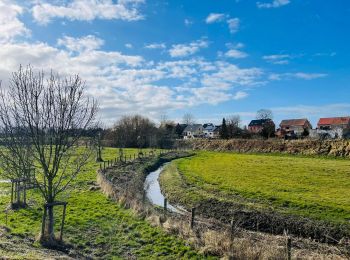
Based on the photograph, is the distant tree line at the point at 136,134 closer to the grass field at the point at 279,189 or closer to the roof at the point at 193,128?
the roof at the point at 193,128

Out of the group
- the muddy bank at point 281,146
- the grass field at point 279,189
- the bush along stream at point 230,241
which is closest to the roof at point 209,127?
the muddy bank at point 281,146

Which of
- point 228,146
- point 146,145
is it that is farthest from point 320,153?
point 146,145

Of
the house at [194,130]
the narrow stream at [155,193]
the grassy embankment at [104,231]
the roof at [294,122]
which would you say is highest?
the roof at [294,122]

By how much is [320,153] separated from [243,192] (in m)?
44.1

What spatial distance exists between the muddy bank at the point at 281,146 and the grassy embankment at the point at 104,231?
53172 mm

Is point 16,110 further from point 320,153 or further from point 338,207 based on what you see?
point 320,153

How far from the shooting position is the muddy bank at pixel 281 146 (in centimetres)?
6762

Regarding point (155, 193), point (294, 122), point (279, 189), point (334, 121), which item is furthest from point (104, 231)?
point (294, 122)

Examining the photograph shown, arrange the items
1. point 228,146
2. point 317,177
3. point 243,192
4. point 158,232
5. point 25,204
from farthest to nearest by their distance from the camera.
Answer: point 228,146 < point 317,177 < point 243,192 < point 25,204 < point 158,232

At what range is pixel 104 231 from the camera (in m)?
19.6

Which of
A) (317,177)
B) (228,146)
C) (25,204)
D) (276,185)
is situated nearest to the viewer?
(25,204)

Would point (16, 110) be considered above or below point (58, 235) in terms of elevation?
above

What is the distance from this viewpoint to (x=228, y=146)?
97.4 metres

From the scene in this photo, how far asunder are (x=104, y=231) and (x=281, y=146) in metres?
67.8
